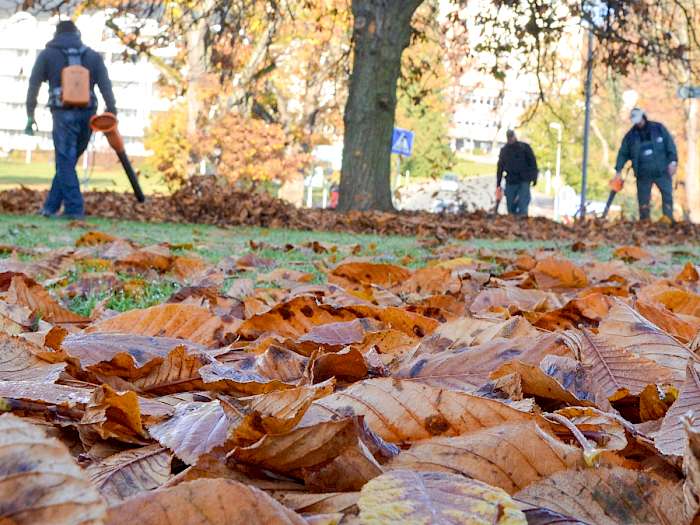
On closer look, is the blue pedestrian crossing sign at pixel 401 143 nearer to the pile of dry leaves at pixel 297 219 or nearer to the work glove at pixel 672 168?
the work glove at pixel 672 168

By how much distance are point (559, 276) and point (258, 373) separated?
2143 mm

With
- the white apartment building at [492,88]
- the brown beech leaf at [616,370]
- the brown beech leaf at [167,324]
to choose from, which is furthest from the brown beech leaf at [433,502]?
the white apartment building at [492,88]

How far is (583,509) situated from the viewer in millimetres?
812

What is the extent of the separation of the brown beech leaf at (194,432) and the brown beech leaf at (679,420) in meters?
0.48

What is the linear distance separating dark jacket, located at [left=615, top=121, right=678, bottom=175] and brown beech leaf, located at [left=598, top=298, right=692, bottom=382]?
13313 millimetres

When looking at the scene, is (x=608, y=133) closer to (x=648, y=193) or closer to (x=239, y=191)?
(x=648, y=193)

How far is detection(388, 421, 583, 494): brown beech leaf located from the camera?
0.90 m

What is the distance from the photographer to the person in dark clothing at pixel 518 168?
16719 mm

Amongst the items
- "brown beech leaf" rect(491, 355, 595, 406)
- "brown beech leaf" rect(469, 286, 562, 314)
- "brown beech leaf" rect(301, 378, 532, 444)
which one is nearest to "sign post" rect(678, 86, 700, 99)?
"brown beech leaf" rect(469, 286, 562, 314)

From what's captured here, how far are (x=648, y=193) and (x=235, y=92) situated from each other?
20.1 meters

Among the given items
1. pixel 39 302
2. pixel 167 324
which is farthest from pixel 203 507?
pixel 39 302

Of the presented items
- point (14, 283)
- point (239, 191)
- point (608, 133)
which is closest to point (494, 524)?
point (14, 283)

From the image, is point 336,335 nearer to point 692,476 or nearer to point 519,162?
point 692,476

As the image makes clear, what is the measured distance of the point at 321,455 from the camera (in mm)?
917
